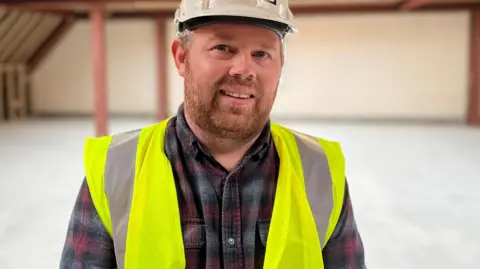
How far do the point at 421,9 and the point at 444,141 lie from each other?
3047 mm

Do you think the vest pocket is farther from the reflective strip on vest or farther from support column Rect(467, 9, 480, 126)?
support column Rect(467, 9, 480, 126)

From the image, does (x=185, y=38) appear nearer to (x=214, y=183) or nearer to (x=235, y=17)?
(x=235, y=17)

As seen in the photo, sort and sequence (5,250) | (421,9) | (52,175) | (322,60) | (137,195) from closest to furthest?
(137,195) → (5,250) → (52,175) → (421,9) → (322,60)

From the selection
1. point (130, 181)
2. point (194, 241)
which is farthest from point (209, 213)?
point (130, 181)

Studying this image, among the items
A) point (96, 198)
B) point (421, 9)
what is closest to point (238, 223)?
point (96, 198)

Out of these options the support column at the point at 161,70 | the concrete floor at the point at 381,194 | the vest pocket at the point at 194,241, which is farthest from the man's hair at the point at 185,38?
the support column at the point at 161,70

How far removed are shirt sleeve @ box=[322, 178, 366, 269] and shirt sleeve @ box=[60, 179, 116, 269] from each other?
1.50 feet

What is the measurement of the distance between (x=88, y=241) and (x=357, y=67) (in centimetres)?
934

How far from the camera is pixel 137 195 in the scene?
3.48 feet

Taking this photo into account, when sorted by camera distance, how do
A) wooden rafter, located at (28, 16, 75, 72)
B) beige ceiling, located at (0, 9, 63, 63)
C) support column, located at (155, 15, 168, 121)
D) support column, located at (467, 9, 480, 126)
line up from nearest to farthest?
beige ceiling, located at (0, 9, 63, 63) < support column, located at (467, 9, 480, 126) < support column, located at (155, 15, 168, 121) < wooden rafter, located at (28, 16, 75, 72)

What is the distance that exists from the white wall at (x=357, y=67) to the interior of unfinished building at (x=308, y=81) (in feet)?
0.06

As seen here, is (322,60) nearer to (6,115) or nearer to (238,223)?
(6,115)

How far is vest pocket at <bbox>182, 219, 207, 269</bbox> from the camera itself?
1.08m

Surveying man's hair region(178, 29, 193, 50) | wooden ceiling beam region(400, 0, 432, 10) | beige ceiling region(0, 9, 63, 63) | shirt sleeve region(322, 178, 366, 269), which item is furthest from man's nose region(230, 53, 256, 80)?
beige ceiling region(0, 9, 63, 63)
